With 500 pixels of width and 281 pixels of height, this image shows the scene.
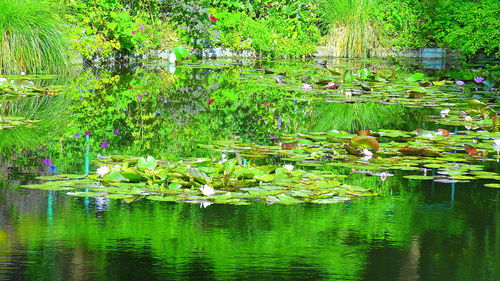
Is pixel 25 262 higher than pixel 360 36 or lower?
lower

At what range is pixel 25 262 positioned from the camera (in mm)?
3723

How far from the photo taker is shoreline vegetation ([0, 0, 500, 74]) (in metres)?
16.1

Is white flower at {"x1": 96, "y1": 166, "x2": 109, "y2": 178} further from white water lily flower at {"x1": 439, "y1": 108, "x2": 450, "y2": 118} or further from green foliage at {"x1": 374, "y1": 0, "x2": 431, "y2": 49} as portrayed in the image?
green foliage at {"x1": 374, "y1": 0, "x2": 431, "y2": 49}

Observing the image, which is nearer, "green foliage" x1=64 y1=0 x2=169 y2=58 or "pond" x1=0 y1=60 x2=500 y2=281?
"pond" x1=0 y1=60 x2=500 y2=281

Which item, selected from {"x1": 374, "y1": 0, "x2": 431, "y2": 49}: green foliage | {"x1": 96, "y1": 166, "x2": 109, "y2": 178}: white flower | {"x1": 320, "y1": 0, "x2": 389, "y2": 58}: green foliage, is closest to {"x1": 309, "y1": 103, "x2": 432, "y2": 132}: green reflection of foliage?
{"x1": 96, "y1": 166, "x2": 109, "y2": 178}: white flower

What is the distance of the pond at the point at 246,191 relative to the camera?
381 cm

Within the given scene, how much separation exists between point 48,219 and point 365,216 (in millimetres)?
1667

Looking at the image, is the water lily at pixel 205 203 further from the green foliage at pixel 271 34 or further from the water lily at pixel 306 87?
the green foliage at pixel 271 34

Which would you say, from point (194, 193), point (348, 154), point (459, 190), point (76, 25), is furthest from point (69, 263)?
point (76, 25)

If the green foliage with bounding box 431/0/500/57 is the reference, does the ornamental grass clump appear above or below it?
below

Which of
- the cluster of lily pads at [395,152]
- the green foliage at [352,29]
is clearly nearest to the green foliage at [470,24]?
the green foliage at [352,29]

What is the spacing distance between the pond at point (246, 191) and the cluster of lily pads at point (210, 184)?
0.04 feet

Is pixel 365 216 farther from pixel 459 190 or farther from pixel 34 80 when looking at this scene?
pixel 34 80

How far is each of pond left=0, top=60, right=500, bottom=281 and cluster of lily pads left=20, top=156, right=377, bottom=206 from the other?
0.01 meters
